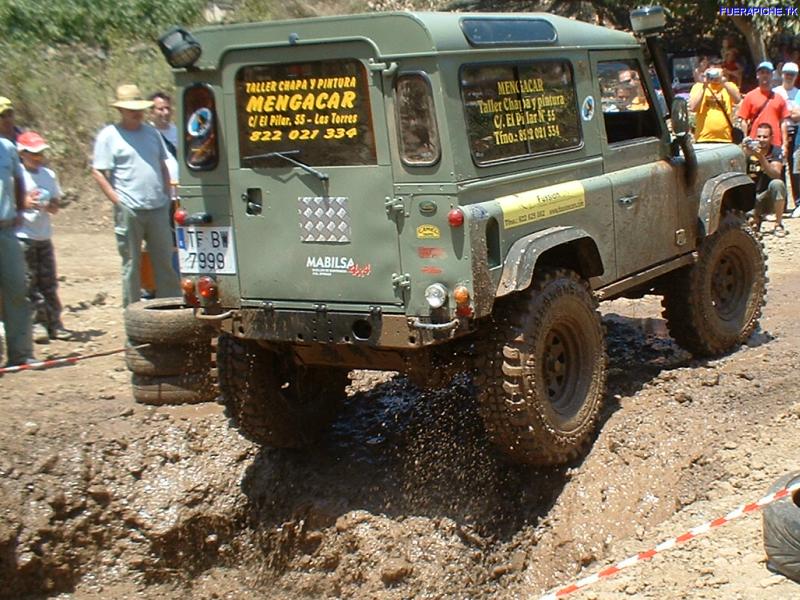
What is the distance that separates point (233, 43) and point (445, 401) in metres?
2.75

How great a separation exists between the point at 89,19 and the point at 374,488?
43.0ft

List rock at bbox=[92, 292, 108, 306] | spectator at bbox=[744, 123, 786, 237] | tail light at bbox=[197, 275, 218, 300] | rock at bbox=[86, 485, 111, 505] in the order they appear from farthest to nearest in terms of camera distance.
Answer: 1. spectator at bbox=[744, 123, 786, 237]
2. rock at bbox=[92, 292, 108, 306]
3. rock at bbox=[86, 485, 111, 505]
4. tail light at bbox=[197, 275, 218, 300]

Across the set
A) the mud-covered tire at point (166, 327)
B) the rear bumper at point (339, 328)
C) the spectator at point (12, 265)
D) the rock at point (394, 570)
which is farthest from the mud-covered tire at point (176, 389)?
the rock at point (394, 570)

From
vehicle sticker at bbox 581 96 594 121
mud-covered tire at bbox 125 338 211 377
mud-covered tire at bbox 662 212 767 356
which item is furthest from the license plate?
mud-covered tire at bbox 662 212 767 356

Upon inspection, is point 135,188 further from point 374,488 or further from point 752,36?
point 752,36

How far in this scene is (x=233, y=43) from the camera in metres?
5.37

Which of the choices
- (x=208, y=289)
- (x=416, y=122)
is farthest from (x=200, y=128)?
(x=416, y=122)

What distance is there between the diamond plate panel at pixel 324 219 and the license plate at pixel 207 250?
460 millimetres

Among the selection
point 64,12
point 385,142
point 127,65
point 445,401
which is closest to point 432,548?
point 445,401

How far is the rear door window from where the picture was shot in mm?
5121

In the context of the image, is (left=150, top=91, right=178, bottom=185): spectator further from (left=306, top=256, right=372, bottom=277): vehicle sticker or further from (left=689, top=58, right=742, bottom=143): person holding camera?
(left=689, top=58, right=742, bottom=143): person holding camera

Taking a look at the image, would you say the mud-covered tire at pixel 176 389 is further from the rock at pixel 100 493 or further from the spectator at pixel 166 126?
the spectator at pixel 166 126

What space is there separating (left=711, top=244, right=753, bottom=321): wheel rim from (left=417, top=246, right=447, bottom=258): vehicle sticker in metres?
3.00

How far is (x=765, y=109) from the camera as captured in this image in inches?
468
